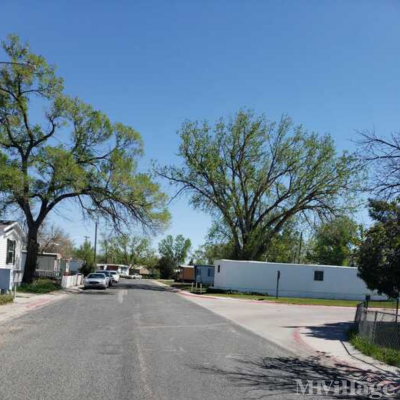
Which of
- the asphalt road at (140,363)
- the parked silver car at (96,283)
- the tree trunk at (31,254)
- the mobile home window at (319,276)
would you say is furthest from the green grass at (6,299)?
the mobile home window at (319,276)

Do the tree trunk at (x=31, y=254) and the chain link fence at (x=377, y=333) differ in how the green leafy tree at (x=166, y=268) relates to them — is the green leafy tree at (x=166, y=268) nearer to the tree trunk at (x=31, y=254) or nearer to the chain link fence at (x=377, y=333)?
the tree trunk at (x=31, y=254)

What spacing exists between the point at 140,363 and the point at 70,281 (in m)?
33.8

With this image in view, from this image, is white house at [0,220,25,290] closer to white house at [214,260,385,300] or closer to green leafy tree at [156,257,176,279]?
white house at [214,260,385,300]

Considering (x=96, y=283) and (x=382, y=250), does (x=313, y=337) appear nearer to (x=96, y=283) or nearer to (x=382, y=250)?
(x=382, y=250)

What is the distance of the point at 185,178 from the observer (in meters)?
46.9

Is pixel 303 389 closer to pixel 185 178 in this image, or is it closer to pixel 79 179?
pixel 79 179

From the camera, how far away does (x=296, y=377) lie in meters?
9.44

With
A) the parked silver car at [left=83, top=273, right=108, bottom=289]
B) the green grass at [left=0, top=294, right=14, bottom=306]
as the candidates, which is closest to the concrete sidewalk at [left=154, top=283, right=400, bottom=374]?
the green grass at [left=0, top=294, right=14, bottom=306]

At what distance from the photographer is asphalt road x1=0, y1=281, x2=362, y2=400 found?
7.50 m

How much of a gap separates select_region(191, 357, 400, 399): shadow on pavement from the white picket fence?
99.1 feet

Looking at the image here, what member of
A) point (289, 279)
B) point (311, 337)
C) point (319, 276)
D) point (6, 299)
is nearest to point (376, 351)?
point (311, 337)

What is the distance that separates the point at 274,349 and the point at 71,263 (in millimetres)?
71048

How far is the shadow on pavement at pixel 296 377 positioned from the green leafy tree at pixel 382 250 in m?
3.94

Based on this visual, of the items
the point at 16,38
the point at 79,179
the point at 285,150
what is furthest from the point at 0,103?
the point at 285,150
